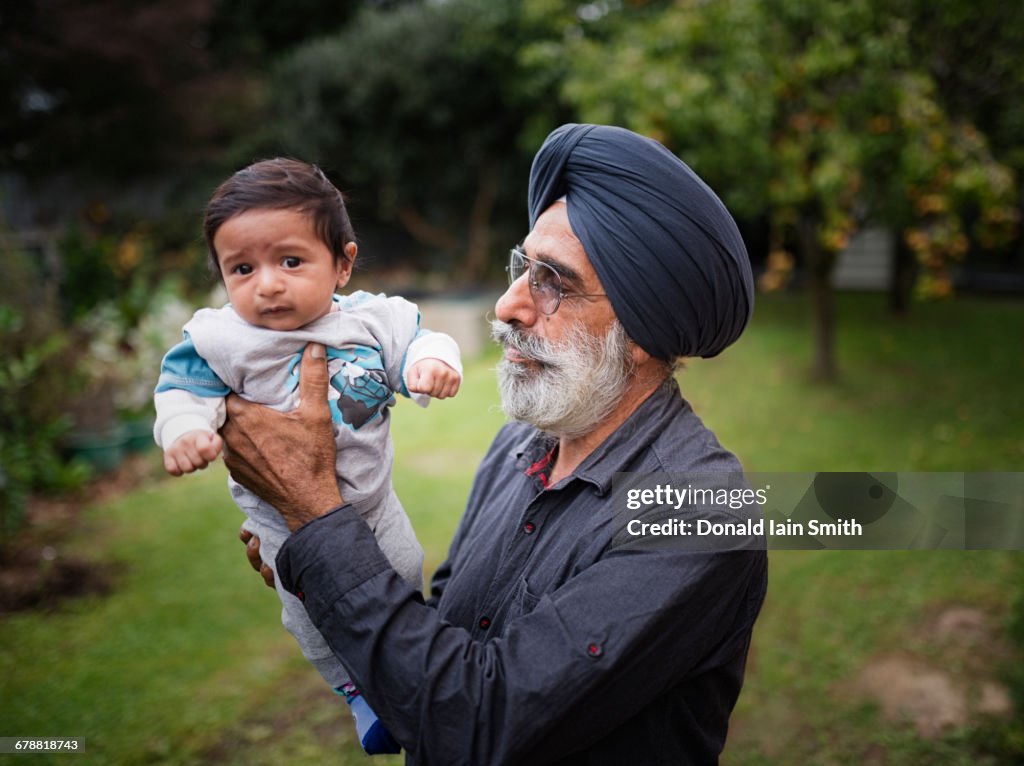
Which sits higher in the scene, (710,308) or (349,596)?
(710,308)

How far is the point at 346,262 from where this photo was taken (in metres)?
1.78

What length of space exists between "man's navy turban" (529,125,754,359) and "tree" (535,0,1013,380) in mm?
5013

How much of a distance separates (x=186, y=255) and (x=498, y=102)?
628 centimetres

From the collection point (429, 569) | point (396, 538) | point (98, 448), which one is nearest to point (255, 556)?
point (396, 538)

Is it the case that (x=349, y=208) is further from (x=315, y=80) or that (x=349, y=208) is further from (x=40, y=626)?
(x=315, y=80)

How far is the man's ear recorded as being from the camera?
1.76m

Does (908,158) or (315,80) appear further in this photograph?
(315,80)

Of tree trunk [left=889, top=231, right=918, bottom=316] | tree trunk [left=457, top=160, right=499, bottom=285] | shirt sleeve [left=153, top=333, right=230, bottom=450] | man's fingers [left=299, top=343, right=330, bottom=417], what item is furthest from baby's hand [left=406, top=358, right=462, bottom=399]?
tree trunk [left=457, top=160, right=499, bottom=285]

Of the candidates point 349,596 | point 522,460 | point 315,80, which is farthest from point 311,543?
point 315,80

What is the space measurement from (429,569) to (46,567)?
2.41 metres

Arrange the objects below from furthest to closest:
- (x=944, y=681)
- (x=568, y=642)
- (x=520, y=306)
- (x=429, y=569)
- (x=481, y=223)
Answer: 1. (x=481, y=223)
2. (x=429, y=569)
3. (x=944, y=681)
4. (x=520, y=306)
5. (x=568, y=642)

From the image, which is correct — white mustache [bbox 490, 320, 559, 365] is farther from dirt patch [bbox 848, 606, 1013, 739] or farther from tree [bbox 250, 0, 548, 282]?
tree [bbox 250, 0, 548, 282]

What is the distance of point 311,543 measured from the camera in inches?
59.5

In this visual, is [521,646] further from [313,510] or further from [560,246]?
[560,246]
